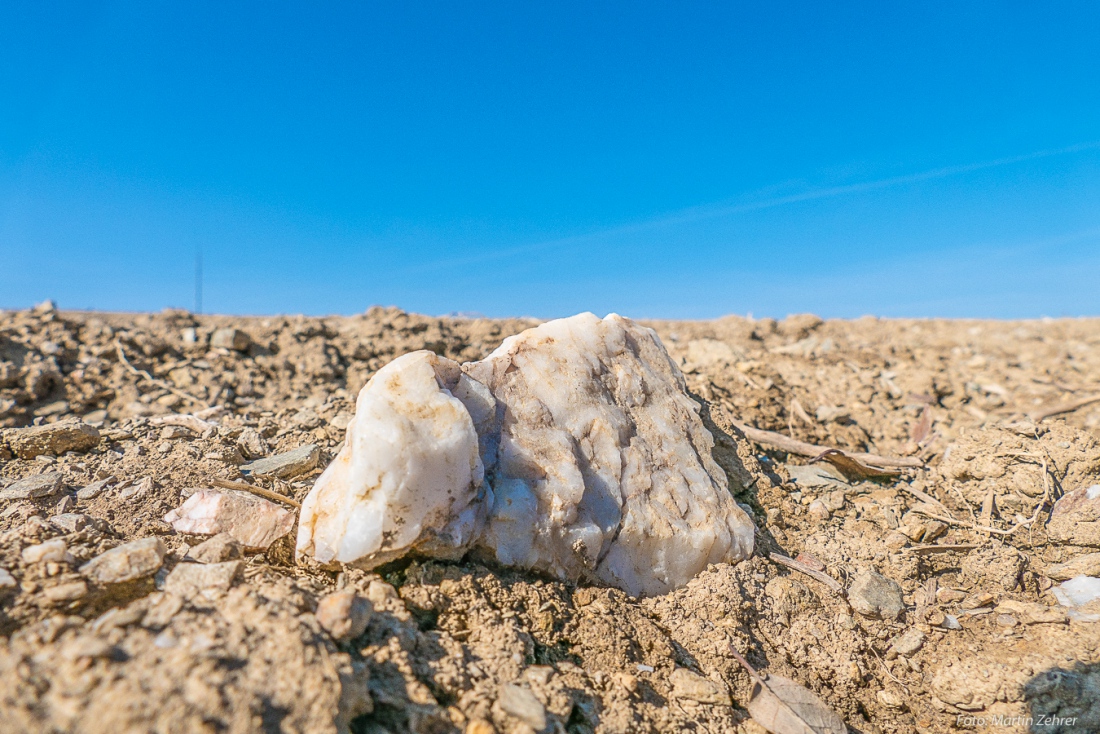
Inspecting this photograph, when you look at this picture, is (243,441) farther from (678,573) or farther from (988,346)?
(988,346)

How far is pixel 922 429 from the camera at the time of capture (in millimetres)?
4707

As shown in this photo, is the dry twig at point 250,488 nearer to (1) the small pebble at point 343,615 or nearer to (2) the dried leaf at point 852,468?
(1) the small pebble at point 343,615

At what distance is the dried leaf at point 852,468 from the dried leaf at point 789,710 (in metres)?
1.76

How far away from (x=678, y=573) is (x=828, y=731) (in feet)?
2.40

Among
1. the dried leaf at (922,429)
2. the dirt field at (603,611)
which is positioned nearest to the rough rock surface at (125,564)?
the dirt field at (603,611)

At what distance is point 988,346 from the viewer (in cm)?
890

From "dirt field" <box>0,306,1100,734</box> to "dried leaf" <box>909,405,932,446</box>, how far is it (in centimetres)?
1

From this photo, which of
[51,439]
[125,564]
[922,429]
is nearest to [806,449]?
[922,429]

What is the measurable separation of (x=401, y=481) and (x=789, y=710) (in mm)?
1580

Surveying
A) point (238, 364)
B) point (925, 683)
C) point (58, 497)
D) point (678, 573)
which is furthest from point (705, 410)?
point (238, 364)

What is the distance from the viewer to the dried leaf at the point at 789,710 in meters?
2.11

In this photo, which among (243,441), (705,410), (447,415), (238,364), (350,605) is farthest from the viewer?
(238,364)

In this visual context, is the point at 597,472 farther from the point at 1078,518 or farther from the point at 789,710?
the point at 1078,518

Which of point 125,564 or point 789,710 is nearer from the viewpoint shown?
point 125,564
